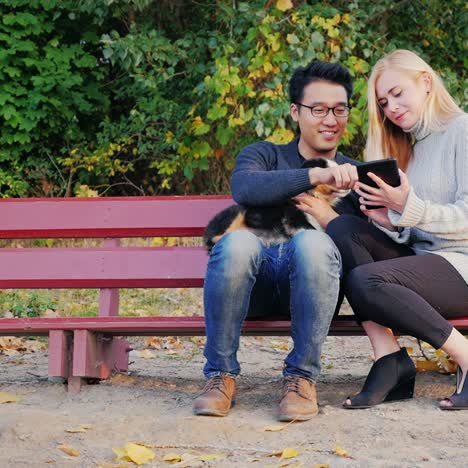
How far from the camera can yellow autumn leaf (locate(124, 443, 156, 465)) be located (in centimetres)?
288

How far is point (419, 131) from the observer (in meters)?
3.71

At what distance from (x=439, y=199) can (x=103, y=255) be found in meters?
1.54

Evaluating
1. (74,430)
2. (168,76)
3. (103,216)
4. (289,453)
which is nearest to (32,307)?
(103,216)

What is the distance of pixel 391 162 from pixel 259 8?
461 centimetres

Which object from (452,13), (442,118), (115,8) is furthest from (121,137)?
(442,118)

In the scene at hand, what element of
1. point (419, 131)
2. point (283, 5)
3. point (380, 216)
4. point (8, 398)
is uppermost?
point (283, 5)

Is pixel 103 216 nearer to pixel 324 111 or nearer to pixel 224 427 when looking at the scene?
pixel 324 111

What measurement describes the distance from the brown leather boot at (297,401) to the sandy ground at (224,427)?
3 centimetres

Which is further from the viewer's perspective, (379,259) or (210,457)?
(379,259)

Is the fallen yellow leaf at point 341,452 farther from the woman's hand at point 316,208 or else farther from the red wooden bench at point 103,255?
the red wooden bench at point 103,255

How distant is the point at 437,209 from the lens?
3416 mm

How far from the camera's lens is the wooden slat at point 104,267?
4105 millimetres

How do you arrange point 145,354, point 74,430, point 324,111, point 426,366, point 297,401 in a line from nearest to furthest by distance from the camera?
point 74,430
point 297,401
point 324,111
point 426,366
point 145,354

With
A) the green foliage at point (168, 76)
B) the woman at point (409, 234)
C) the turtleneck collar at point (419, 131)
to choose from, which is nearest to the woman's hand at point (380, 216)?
the woman at point (409, 234)
